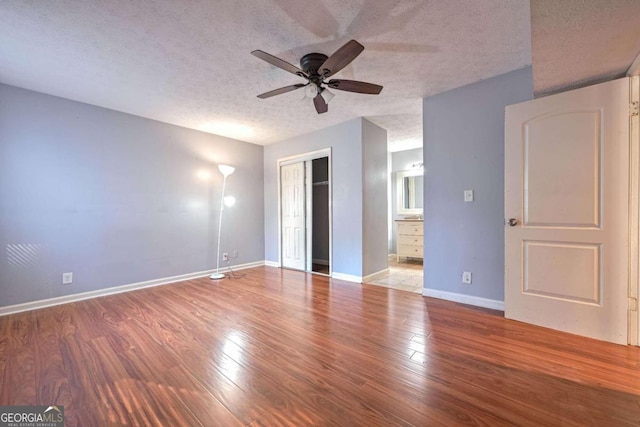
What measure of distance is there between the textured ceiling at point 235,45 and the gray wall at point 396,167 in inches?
111

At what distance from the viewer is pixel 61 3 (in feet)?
5.58

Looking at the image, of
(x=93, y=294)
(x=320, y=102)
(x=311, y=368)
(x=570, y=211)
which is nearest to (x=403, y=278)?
(x=570, y=211)

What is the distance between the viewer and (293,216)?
4.93 metres

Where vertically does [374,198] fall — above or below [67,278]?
above

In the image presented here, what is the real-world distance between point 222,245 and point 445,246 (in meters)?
3.65

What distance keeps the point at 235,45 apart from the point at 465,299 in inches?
137

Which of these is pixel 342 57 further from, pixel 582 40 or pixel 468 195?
pixel 468 195

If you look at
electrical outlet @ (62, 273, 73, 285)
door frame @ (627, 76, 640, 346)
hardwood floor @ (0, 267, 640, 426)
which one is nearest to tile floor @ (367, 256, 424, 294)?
hardwood floor @ (0, 267, 640, 426)

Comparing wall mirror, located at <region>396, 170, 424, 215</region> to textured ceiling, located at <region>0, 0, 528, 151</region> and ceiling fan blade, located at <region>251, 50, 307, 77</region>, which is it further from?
ceiling fan blade, located at <region>251, 50, 307, 77</region>

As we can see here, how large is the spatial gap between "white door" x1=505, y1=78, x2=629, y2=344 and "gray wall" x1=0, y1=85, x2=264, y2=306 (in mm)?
4306

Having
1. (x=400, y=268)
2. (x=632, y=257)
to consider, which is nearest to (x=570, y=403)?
(x=632, y=257)

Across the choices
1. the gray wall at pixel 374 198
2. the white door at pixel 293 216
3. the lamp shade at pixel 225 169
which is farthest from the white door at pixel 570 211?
the lamp shade at pixel 225 169

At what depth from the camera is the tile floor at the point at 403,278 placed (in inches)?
144

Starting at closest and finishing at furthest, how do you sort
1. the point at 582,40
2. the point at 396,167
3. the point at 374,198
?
the point at 582,40
the point at 374,198
the point at 396,167
